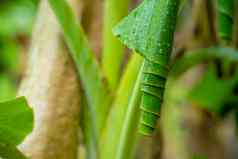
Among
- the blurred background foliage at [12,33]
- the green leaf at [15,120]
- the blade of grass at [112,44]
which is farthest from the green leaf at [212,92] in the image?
the blurred background foliage at [12,33]

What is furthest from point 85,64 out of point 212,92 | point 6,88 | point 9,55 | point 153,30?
point 9,55

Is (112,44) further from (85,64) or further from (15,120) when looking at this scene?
(15,120)

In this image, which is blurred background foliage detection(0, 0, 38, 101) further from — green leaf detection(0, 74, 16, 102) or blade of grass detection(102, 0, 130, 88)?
blade of grass detection(102, 0, 130, 88)

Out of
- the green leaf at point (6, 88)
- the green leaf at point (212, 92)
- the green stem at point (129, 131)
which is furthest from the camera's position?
the green leaf at point (6, 88)

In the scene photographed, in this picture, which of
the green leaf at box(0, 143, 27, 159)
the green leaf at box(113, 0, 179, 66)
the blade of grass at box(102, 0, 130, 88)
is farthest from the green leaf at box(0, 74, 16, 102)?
the green leaf at box(113, 0, 179, 66)

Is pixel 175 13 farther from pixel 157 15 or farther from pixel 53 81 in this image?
pixel 53 81

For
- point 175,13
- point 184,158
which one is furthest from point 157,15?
point 184,158

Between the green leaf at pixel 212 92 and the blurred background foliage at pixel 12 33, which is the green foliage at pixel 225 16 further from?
the blurred background foliage at pixel 12 33
